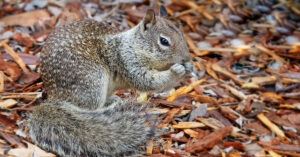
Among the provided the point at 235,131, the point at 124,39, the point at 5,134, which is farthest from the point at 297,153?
the point at 5,134

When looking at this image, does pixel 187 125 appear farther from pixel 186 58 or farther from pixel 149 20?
pixel 149 20

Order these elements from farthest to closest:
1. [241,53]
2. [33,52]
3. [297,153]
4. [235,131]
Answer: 1. [241,53]
2. [33,52]
3. [235,131]
4. [297,153]

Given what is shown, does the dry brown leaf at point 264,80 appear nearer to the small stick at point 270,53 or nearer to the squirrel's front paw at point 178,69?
the small stick at point 270,53

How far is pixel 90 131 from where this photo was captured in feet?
8.66

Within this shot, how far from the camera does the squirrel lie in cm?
261

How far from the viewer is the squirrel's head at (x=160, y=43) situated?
3.06 metres

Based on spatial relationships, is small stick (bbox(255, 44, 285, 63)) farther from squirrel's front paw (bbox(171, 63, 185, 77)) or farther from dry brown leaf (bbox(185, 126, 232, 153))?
squirrel's front paw (bbox(171, 63, 185, 77))

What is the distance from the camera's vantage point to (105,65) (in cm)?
328

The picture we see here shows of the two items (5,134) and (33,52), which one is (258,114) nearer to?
(5,134)

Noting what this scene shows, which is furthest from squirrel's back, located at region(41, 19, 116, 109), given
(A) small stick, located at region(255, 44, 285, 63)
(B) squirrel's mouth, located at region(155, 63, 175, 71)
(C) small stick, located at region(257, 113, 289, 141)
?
(A) small stick, located at region(255, 44, 285, 63)

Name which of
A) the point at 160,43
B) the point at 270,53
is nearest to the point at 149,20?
the point at 160,43

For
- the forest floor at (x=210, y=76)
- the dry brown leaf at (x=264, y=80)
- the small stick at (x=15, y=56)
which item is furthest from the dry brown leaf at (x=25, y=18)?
the dry brown leaf at (x=264, y=80)

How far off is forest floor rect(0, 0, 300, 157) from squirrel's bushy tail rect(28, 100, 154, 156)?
149 mm

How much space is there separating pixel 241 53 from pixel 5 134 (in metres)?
3.28
